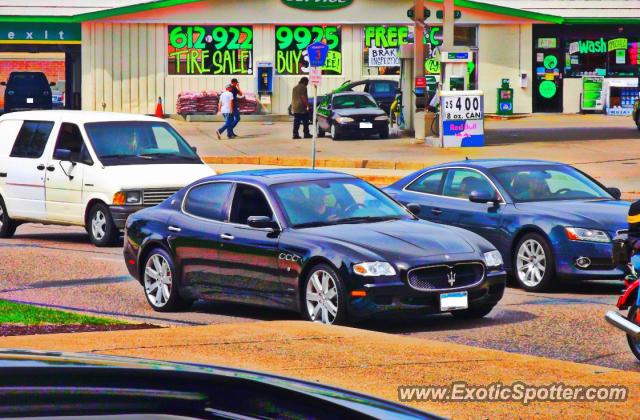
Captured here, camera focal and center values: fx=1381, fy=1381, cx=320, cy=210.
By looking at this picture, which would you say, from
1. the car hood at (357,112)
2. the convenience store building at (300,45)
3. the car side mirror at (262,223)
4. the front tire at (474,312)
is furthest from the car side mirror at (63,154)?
the convenience store building at (300,45)

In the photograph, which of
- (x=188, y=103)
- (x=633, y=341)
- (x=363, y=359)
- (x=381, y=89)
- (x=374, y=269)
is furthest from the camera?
(x=188, y=103)

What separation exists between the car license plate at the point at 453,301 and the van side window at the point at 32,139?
31.7ft

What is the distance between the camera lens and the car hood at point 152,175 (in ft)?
61.8

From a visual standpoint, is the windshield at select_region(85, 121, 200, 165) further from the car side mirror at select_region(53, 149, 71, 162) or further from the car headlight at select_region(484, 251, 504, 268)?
the car headlight at select_region(484, 251, 504, 268)

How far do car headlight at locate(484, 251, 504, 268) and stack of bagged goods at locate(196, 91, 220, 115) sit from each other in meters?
37.5

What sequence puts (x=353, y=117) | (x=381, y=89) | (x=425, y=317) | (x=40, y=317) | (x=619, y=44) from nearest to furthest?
1. (x=40, y=317)
2. (x=425, y=317)
3. (x=353, y=117)
4. (x=381, y=89)
5. (x=619, y=44)

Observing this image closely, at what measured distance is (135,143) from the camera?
19750mm

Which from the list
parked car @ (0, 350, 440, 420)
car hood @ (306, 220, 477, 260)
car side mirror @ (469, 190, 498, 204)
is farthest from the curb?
parked car @ (0, 350, 440, 420)

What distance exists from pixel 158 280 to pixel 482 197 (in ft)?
12.5

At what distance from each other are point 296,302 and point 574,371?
3606 millimetres

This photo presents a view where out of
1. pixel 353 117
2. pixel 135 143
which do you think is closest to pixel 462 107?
pixel 353 117

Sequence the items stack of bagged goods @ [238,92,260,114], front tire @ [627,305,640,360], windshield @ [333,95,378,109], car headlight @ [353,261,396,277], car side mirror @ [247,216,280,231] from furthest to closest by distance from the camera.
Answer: stack of bagged goods @ [238,92,260,114], windshield @ [333,95,378,109], car side mirror @ [247,216,280,231], car headlight @ [353,261,396,277], front tire @ [627,305,640,360]

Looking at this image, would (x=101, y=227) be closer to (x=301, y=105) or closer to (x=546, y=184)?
(x=546, y=184)

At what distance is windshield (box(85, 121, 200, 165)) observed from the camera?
63.8ft
